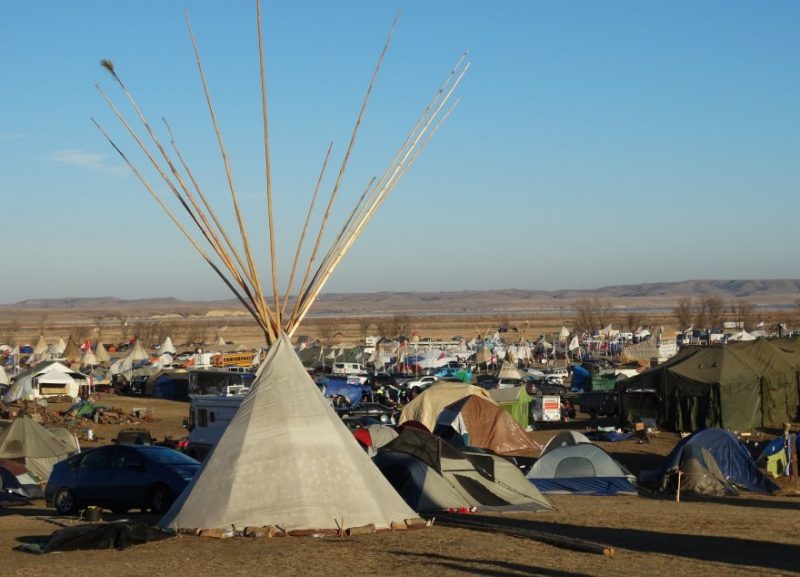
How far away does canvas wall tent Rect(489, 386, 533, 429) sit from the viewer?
107 feet

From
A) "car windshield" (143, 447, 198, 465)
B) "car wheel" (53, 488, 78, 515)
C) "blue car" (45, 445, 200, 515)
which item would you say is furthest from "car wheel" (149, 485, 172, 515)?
"car wheel" (53, 488, 78, 515)

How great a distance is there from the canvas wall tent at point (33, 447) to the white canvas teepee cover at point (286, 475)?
1322 cm

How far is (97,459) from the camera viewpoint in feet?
52.2

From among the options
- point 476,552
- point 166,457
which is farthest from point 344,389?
point 476,552

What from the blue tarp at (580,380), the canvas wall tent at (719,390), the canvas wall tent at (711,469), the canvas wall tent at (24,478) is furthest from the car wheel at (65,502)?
the blue tarp at (580,380)

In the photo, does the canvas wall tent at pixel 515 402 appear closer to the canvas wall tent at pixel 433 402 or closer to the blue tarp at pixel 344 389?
the canvas wall tent at pixel 433 402

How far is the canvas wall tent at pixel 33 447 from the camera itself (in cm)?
2528

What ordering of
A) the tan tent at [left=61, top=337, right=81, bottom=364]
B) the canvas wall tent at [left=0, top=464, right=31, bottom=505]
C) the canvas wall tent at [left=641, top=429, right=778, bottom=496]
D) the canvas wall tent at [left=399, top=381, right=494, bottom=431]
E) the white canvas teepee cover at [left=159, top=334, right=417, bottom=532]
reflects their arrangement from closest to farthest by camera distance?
the white canvas teepee cover at [left=159, top=334, right=417, bottom=532], the canvas wall tent at [left=0, top=464, right=31, bottom=505], the canvas wall tent at [left=641, top=429, right=778, bottom=496], the canvas wall tent at [left=399, top=381, right=494, bottom=431], the tan tent at [left=61, top=337, right=81, bottom=364]

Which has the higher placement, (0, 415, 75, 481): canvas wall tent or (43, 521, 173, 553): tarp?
(43, 521, 173, 553): tarp

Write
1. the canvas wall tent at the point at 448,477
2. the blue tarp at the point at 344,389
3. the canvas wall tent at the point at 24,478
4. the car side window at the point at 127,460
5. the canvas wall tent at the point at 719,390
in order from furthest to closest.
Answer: the blue tarp at the point at 344,389 < the canvas wall tent at the point at 719,390 < the canvas wall tent at the point at 24,478 < the car side window at the point at 127,460 < the canvas wall tent at the point at 448,477

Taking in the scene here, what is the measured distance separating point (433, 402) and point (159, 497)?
47.2ft

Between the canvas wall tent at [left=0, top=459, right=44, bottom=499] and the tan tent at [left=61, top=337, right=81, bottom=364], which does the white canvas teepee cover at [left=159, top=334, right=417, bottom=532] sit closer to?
the canvas wall tent at [left=0, top=459, right=44, bottom=499]

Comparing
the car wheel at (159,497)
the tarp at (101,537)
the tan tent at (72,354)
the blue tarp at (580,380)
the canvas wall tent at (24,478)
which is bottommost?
the blue tarp at (580,380)

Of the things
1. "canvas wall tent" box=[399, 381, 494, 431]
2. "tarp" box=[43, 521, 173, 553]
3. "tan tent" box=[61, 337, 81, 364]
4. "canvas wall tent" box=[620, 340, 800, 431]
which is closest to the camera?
"tarp" box=[43, 521, 173, 553]
